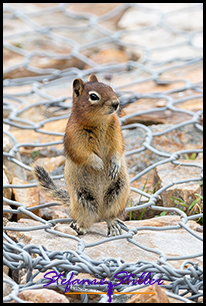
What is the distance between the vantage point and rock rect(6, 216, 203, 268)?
1891 millimetres

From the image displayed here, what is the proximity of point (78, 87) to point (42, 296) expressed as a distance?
1.10 meters

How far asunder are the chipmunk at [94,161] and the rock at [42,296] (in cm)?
67

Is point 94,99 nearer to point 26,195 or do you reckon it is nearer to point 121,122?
point 26,195

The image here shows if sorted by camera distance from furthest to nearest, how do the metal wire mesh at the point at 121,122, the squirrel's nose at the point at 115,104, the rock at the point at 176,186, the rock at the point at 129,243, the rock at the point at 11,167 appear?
the rock at the point at 11,167 → the rock at the point at 176,186 → the squirrel's nose at the point at 115,104 → the rock at the point at 129,243 → the metal wire mesh at the point at 121,122

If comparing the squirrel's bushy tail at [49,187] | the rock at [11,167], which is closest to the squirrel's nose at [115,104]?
the squirrel's bushy tail at [49,187]

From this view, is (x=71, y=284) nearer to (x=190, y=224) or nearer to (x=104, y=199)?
(x=104, y=199)

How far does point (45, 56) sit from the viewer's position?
499 centimetres

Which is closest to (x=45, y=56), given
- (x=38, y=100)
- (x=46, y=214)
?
(x=38, y=100)

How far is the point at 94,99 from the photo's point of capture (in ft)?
6.81

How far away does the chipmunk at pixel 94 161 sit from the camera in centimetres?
208

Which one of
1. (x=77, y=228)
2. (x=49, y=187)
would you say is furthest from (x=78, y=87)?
(x=77, y=228)

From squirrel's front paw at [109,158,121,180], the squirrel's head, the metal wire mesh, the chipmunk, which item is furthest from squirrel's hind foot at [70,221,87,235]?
the squirrel's head

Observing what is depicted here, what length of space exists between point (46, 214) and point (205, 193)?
36.5 inches

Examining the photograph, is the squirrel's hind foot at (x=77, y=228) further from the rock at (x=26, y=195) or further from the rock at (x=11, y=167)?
the rock at (x=11, y=167)
